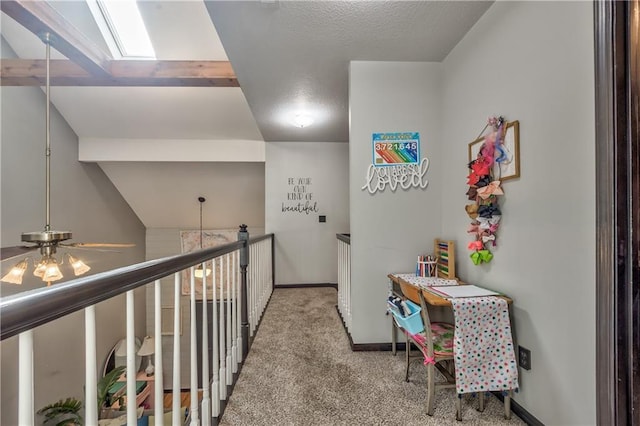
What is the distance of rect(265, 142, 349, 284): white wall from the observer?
4797mm

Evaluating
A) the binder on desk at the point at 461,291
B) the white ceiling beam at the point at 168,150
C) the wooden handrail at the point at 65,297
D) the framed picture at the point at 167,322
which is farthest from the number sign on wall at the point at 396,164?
the framed picture at the point at 167,322

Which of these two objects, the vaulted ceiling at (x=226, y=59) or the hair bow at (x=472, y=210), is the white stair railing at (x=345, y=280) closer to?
the hair bow at (x=472, y=210)

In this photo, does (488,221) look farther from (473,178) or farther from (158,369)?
(158,369)

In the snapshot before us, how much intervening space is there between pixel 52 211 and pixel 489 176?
17.6 feet

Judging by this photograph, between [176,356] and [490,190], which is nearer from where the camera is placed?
[176,356]

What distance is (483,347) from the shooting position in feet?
5.14

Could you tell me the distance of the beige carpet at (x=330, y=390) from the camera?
5.27 ft

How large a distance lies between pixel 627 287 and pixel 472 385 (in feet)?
2.86

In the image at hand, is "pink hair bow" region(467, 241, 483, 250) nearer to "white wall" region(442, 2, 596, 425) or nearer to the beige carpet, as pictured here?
"white wall" region(442, 2, 596, 425)

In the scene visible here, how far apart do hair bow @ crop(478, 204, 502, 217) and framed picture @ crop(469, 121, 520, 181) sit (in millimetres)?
181

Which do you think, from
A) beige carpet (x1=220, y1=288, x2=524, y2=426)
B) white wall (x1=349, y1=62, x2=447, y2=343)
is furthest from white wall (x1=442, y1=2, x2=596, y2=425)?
white wall (x1=349, y1=62, x2=447, y2=343)

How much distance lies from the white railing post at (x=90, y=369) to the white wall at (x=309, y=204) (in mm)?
4058

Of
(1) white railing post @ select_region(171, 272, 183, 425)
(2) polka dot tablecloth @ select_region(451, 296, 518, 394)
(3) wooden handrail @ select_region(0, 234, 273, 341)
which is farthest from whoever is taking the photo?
(2) polka dot tablecloth @ select_region(451, 296, 518, 394)

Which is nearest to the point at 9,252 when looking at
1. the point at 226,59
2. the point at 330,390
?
the point at 330,390
